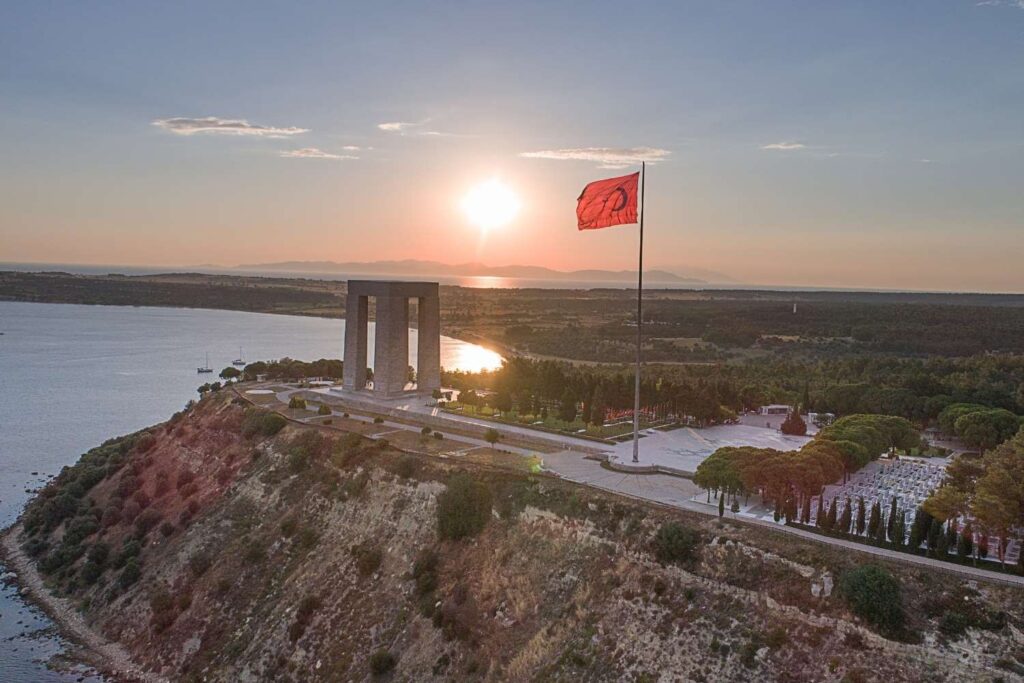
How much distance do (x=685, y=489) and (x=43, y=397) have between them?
6653cm

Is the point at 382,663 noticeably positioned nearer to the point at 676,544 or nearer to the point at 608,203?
the point at 676,544

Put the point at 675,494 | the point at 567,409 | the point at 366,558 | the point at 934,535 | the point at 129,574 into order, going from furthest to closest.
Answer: the point at 567,409 < the point at 129,574 < the point at 366,558 < the point at 675,494 < the point at 934,535

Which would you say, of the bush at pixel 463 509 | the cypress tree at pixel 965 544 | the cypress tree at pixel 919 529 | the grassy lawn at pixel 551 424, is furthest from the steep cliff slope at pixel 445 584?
the grassy lawn at pixel 551 424

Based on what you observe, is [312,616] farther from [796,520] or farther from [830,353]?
[830,353]

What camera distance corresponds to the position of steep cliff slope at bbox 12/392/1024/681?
17875 mm

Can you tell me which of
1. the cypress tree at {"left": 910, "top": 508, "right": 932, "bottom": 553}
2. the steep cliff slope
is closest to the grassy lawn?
the steep cliff slope

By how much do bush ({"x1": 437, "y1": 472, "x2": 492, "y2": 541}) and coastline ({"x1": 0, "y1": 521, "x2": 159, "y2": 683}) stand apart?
11.5 metres

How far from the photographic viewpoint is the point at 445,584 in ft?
81.2

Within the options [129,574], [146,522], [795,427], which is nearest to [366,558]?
[129,574]

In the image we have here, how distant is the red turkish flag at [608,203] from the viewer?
2700 centimetres

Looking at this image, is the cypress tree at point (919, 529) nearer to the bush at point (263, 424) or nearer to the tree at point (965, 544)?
the tree at point (965, 544)

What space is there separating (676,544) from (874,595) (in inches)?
211

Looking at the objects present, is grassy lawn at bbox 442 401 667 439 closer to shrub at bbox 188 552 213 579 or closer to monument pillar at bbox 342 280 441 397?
monument pillar at bbox 342 280 441 397

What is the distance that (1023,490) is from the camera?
64.7 ft
